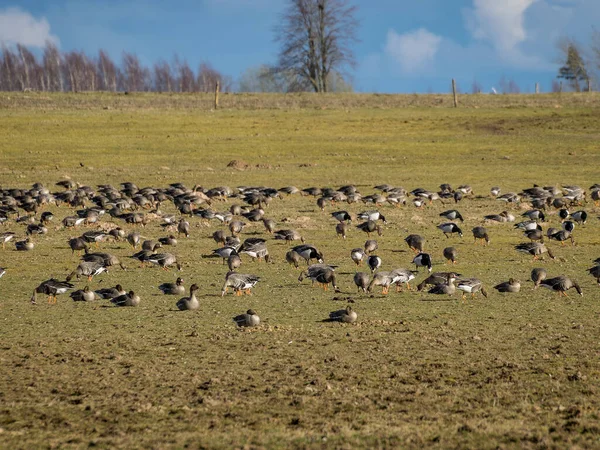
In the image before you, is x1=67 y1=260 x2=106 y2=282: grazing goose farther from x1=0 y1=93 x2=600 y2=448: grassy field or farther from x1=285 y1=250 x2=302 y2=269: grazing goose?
x1=285 y1=250 x2=302 y2=269: grazing goose

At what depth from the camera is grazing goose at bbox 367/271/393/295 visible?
2059cm

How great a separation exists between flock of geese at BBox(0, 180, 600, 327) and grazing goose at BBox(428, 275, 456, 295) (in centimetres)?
3

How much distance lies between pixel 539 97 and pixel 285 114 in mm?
26065

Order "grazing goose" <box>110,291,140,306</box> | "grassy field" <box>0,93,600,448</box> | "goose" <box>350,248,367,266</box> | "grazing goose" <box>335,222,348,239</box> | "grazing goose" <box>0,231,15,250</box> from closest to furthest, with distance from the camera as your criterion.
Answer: "grassy field" <box>0,93,600,448</box>, "grazing goose" <box>110,291,140,306</box>, "goose" <box>350,248,367,266</box>, "grazing goose" <box>0,231,15,250</box>, "grazing goose" <box>335,222,348,239</box>

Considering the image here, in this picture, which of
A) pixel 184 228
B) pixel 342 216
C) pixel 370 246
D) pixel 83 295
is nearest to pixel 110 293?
pixel 83 295

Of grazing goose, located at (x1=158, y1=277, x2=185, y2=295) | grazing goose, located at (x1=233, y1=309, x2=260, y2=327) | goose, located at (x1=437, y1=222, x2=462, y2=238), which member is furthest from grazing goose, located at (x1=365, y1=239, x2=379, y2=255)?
grazing goose, located at (x1=233, y1=309, x2=260, y2=327)

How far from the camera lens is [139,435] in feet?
36.6

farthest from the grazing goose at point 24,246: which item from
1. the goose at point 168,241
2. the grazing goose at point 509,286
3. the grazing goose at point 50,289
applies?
the grazing goose at point 509,286

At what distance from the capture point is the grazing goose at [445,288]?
20109 millimetres

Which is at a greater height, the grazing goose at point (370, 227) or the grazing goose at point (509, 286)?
the grazing goose at point (370, 227)

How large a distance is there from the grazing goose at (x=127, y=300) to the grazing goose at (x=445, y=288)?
281 inches

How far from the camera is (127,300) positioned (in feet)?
63.8

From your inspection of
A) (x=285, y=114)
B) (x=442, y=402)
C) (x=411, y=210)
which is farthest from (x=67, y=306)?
(x=285, y=114)

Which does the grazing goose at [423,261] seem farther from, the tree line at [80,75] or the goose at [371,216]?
the tree line at [80,75]
